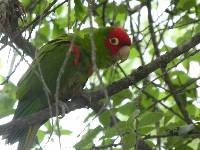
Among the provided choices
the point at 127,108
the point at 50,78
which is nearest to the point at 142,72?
the point at 127,108

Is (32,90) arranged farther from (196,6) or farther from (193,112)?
(196,6)

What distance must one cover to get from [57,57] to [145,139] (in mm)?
1077

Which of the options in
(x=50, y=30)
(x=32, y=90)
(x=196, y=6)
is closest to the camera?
(x=32, y=90)

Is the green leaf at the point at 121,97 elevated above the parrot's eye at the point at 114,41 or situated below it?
below

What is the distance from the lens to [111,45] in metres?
3.29

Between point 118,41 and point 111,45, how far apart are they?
0.06m

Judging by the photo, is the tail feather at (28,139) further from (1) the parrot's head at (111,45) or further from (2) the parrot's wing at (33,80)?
(1) the parrot's head at (111,45)

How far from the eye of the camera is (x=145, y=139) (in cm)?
236

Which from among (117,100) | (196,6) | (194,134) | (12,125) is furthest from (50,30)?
(194,134)

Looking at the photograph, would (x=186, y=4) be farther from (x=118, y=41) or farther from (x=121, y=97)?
(x=121, y=97)

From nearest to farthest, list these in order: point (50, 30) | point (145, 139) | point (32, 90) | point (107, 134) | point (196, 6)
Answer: point (107, 134), point (145, 139), point (32, 90), point (196, 6), point (50, 30)

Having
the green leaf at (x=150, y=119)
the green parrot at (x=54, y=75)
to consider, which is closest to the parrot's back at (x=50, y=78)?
the green parrot at (x=54, y=75)

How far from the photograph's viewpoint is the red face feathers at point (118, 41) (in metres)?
3.27

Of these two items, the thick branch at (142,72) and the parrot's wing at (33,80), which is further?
the parrot's wing at (33,80)
